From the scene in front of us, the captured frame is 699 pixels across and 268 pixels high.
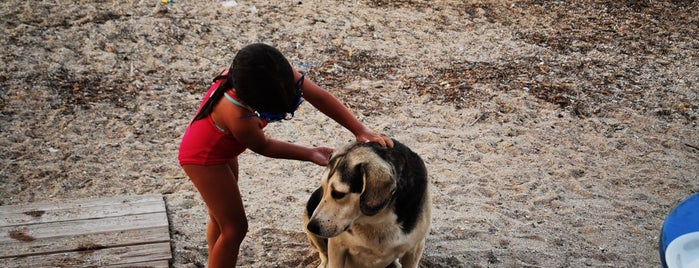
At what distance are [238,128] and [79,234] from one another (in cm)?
186

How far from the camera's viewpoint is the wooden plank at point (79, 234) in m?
4.30

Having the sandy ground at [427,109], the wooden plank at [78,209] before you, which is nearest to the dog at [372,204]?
the sandy ground at [427,109]

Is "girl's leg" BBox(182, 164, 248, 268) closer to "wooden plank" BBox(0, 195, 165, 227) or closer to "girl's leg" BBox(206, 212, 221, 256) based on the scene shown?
"girl's leg" BBox(206, 212, 221, 256)

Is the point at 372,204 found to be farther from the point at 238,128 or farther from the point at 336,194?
the point at 238,128

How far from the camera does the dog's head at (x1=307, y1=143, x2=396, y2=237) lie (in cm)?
329

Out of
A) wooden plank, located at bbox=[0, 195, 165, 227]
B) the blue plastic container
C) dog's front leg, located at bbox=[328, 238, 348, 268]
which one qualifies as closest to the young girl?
dog's front leg, located at bbox=[328, 238, 348, 268]

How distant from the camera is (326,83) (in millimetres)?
7152

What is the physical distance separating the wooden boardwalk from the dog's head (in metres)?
1.49

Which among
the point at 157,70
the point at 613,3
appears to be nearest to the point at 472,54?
the point at 613,3

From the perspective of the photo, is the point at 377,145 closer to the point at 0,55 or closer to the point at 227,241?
the point at 227,241

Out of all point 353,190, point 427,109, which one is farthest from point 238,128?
point 427,109

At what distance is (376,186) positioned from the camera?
3289mm

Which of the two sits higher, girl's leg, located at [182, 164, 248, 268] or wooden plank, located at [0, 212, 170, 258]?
girl's leg, located at [182, 164, 248, 268]

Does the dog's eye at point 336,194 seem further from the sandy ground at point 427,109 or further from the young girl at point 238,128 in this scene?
the sandy ground at point 427,109
